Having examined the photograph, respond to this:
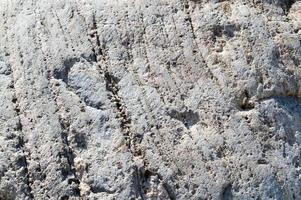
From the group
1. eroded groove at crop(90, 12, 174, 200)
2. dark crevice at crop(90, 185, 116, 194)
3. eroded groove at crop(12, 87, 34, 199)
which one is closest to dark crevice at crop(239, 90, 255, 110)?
eroded groove at crop(90, 12, 174, 200)

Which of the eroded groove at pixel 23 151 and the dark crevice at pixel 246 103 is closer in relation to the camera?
the eroded groove at pixel 23 151

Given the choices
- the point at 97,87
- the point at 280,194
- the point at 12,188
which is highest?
the point at 97,87

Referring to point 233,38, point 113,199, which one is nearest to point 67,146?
point 113,199

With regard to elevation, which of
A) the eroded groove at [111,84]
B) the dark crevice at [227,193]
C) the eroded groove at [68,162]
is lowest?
the dark crevice at [227,193]

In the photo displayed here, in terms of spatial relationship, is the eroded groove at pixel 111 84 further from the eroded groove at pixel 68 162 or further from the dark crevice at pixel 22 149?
the dark crevice at pixel 22 149

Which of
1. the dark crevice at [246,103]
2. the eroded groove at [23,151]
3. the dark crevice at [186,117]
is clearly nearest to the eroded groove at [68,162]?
the eroded groove at [23,151]

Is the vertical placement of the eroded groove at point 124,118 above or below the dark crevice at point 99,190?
above

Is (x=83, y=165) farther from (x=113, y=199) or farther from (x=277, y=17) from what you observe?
(x=277, y=17)

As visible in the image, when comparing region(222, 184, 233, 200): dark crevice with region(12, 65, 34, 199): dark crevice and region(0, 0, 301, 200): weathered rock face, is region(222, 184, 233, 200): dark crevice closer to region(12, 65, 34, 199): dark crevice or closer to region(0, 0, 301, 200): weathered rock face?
region(0, 0, 301, 200): weathered rock face
